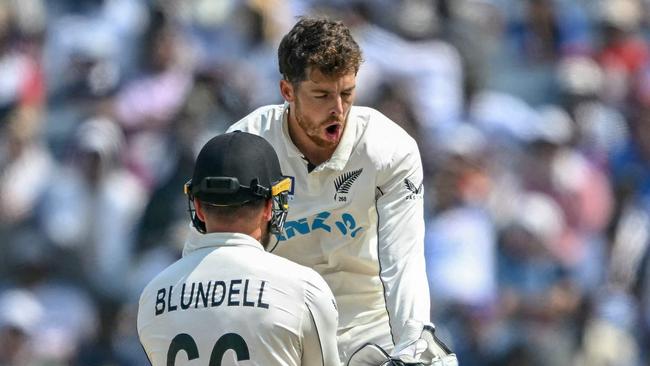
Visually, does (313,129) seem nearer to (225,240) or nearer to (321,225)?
(321,225)

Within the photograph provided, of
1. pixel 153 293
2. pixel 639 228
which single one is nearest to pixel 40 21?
pixel 639 228

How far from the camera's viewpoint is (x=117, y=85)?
9648 millimetres

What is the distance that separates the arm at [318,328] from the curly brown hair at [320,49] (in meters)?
1.13

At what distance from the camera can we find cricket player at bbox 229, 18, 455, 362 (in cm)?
478

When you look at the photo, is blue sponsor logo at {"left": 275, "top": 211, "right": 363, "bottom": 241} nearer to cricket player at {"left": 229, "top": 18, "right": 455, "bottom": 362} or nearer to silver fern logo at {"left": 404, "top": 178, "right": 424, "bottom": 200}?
cricket player at {"left": 229, "top": 18, "right": 455, "bottom": 362}

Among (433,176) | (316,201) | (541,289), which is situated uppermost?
(316,201)

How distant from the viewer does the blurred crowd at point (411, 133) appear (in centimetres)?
901

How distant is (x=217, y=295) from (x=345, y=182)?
1.27m

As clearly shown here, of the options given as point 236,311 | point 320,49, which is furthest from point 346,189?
point 236,311

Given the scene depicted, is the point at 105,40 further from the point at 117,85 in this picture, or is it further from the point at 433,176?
the point at 433,176

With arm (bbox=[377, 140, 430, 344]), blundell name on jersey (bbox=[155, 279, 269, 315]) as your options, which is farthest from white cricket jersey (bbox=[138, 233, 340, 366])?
arm (bbox=[377, 140, 430, 344])

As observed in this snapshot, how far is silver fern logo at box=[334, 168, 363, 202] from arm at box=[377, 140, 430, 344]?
0.33 feet

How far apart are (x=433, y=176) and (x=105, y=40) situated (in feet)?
9.14

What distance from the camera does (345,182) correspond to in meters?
4.98
